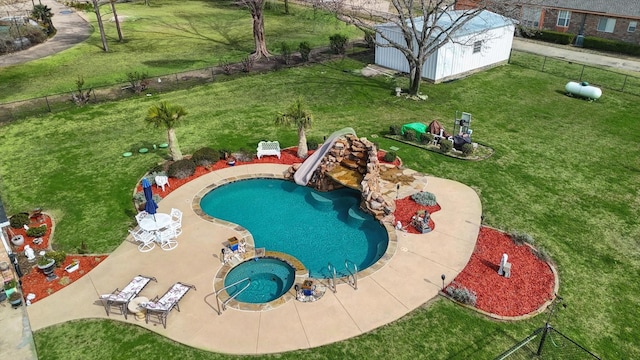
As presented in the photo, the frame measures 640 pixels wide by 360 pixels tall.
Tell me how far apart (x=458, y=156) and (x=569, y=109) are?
1371 centimetres

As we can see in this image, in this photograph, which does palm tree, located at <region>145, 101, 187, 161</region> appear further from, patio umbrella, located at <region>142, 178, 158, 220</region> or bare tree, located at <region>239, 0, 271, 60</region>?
bare tree, located at <region>239, 0, 271, 60</region>

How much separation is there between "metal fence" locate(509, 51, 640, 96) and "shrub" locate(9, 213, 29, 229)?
43103 mm

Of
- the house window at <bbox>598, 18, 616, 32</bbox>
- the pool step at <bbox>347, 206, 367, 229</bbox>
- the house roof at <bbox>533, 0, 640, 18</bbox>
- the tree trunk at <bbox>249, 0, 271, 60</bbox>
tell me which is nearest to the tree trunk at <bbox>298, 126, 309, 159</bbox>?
the pool step at <bbox>347, 206, 367, 229</bbox>

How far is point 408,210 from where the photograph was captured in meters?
22.2

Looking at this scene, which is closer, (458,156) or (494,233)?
(494,233)

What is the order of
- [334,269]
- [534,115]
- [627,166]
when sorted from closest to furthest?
[334,269] → [627,166] → [534,115]

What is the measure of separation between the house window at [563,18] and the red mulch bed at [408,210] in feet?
146

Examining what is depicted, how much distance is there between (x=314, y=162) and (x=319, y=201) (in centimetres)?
240

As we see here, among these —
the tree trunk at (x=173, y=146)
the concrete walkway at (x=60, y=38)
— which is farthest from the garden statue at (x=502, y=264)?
the concrete walkway at (x=60, y=38)

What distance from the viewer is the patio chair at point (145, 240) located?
19.9 metres

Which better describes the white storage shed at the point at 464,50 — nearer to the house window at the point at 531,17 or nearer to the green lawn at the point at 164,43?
the green lawn at the point at 164,43

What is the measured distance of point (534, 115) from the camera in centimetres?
3366

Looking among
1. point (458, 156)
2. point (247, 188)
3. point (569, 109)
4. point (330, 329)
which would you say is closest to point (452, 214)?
point (458, 156)

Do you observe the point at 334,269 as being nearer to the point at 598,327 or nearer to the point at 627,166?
the point at 598,327
